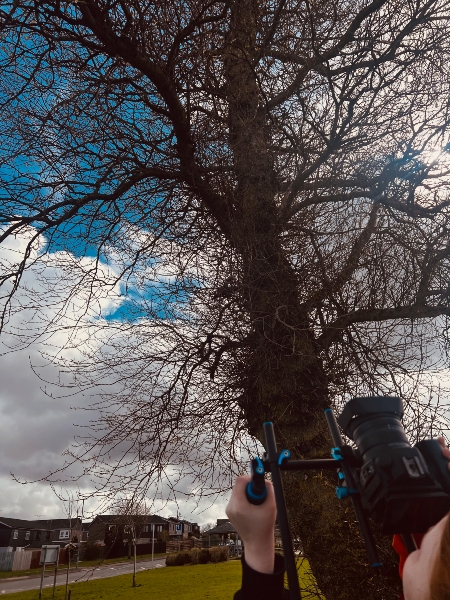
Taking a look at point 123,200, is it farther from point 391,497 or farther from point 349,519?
point 391,497

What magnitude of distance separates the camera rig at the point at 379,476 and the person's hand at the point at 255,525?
0.02 metres

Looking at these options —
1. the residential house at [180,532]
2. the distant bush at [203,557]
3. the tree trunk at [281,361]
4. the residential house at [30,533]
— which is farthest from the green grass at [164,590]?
the residential house at [180,532]

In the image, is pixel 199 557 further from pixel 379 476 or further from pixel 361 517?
pixel 379 476

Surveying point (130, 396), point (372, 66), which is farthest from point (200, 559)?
point (372, 66)

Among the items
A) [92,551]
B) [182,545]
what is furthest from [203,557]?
[182,545]

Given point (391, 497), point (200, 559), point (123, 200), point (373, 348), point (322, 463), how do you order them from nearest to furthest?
1. point (391, 497)
2. point (322, 463)
3. point (373, 348)
4. point (123, 200)
5. point (200, 559)

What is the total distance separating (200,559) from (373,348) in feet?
145

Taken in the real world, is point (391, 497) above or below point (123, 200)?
below

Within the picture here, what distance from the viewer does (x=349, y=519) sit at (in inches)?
168

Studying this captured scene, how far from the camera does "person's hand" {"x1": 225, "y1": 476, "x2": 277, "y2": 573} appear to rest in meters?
1.40

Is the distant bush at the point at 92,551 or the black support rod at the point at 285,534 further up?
the distant bush at the point at 92,551

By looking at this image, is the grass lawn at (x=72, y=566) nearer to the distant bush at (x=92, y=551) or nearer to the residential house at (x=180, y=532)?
the distant bush at (x=92, y=551)

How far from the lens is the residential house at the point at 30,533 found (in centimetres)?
6178

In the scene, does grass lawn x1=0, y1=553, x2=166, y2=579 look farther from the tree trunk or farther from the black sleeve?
the black sleeve
